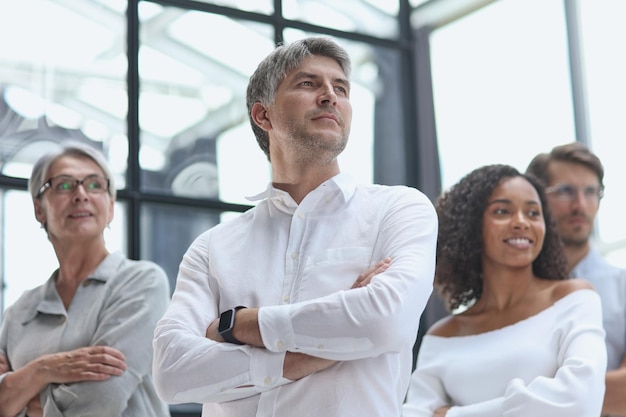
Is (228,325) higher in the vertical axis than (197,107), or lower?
lower

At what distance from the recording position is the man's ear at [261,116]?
2975 millimetres

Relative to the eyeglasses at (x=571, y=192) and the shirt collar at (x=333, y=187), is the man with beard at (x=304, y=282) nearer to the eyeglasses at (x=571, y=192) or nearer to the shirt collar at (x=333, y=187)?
the shirt collar at (x=333, y=187)

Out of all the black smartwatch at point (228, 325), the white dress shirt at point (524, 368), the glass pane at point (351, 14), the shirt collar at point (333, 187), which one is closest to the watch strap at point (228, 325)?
the black smartwatch at point (228, 325)

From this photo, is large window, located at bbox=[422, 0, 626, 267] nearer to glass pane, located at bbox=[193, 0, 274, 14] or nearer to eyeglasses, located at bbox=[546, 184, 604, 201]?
eyeglasses, located at bbox=[546, 184, 604, 201]

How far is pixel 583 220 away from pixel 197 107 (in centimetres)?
172

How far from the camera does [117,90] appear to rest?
4.61 meters

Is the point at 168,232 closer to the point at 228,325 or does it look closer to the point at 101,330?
the point at 101,330

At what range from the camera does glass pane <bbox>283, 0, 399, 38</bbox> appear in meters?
5.19

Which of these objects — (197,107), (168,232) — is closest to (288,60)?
(168,232)

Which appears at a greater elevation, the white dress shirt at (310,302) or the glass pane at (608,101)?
the glass pane at (608,101)

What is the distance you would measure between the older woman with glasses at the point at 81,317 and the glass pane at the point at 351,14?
1705mm

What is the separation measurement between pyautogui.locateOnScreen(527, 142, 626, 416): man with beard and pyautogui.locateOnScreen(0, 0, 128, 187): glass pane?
1.72 m

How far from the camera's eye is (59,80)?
452 centimetres

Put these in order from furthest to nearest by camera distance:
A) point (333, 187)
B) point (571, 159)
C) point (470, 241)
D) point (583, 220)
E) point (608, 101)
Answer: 1. point (608, 101)
2. point (571, 159)
3. point (583, 220)
4. point (470, 241)
5. point (333, 187)
